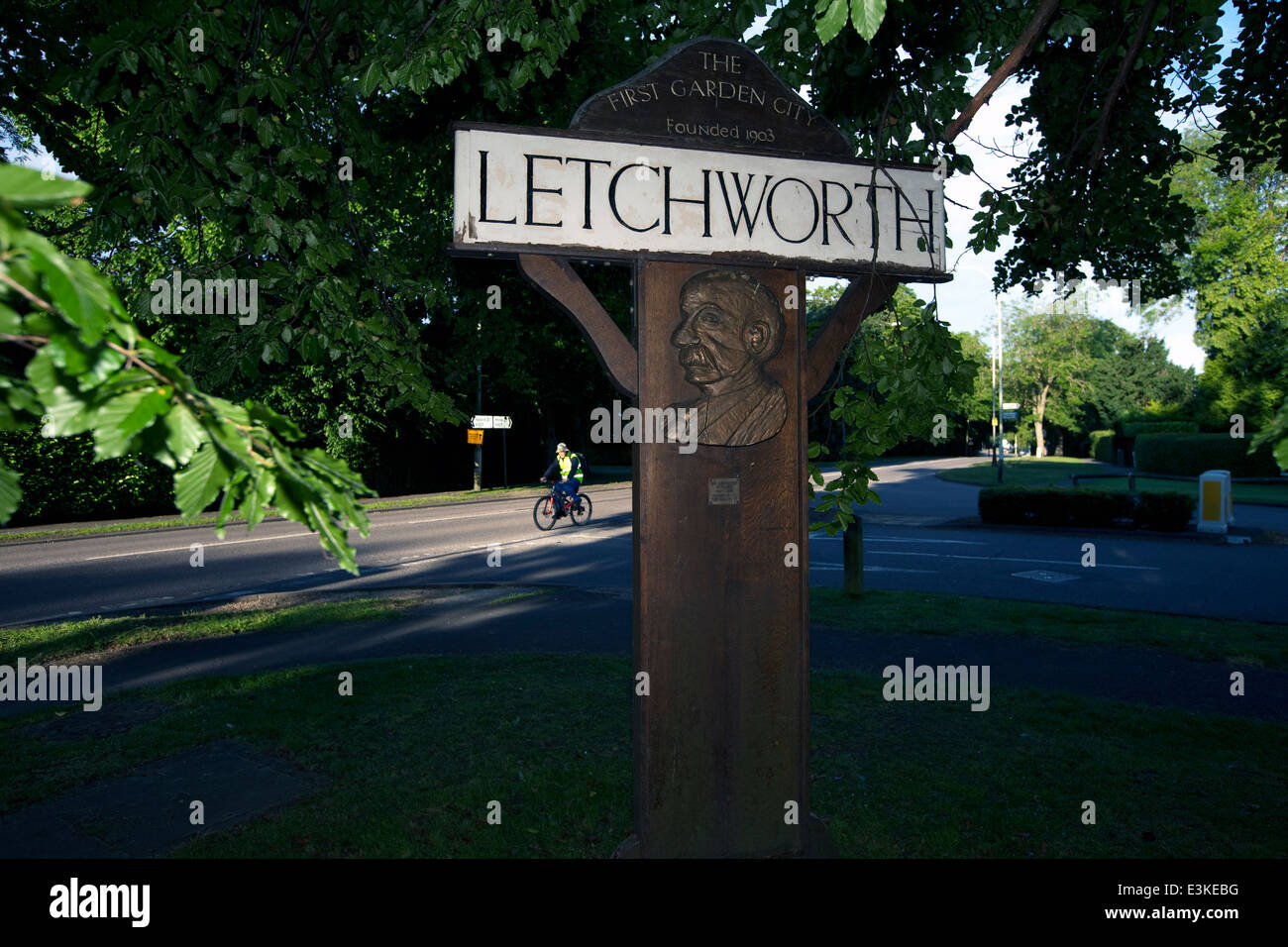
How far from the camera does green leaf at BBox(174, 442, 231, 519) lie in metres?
1.41

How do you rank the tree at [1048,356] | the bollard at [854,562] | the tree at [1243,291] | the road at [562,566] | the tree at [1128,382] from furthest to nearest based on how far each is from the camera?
the tree at [1128,382] → the tree at [1048,356] → the tree at [1243,291] → the road at [562,566] → the bollard at [854,562]

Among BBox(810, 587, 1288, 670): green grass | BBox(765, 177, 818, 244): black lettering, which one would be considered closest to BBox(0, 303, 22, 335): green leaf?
BBox(765, 177, 818, 244): black lettering

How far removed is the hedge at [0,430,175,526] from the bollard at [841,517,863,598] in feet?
53.2

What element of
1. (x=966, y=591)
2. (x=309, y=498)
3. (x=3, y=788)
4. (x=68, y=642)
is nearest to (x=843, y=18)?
(x=309, y=498)

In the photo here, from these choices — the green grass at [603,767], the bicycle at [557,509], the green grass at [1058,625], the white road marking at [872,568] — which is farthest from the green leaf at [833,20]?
the bicycle at [557,509]

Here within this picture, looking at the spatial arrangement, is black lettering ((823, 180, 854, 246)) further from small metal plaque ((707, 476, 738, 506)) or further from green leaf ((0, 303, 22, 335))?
green leaf ((0, 303, 22, 335))

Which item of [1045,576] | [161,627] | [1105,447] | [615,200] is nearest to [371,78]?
[615,200]

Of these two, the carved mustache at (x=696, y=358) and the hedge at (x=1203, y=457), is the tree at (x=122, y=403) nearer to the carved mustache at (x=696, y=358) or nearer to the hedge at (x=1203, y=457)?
the carved mustache at (x=696, y=358)

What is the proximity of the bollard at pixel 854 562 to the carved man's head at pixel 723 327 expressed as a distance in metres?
6.63

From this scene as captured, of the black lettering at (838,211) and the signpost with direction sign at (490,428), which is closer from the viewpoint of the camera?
the black lettering at (838,211)

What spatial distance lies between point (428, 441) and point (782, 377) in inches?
1194

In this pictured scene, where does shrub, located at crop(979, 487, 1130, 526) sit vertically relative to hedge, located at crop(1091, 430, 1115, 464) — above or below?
below

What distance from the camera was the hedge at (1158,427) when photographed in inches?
1711

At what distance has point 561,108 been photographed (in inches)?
318
